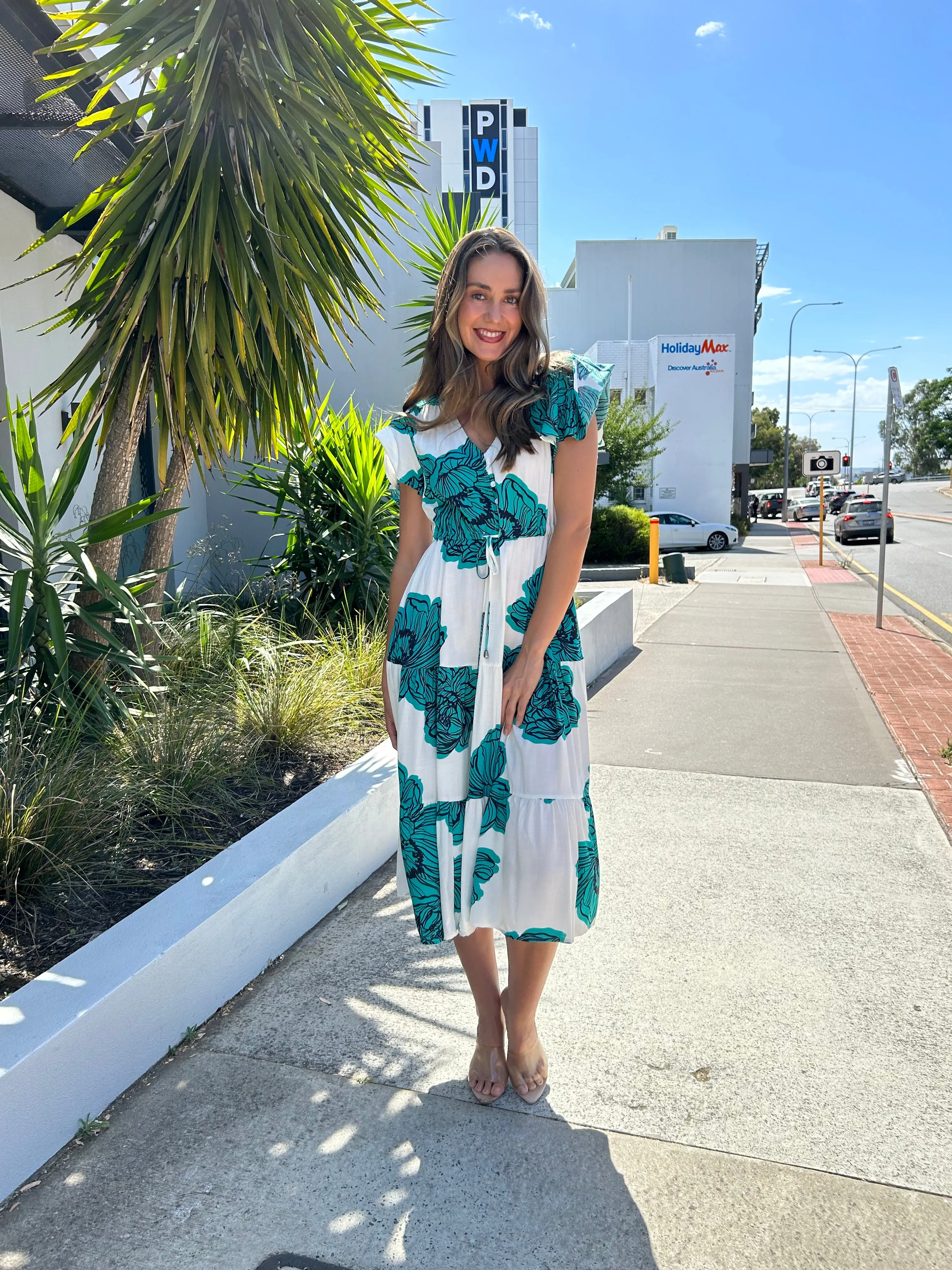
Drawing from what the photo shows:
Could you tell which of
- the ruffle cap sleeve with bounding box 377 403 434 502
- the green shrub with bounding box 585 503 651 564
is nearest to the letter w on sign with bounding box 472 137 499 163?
the green shrub with bounding box 585 503 651 564

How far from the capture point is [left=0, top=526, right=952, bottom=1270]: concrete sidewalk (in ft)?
6.41

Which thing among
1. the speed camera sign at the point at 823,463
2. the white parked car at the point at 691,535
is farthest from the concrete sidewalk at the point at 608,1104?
the white parked car at the point at 691,535

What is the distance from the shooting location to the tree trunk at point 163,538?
4.82 m

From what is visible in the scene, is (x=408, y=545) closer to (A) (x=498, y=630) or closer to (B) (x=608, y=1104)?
(A) (x=498, y=630)

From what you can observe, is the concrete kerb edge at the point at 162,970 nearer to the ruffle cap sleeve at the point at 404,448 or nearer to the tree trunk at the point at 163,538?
the ruffle cap sleeve at the point at 404,448

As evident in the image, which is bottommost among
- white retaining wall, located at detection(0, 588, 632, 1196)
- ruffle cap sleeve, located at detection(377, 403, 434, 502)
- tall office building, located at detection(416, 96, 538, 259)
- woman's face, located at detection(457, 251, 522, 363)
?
white retaining wall, located at detection(0, 588, 632, 1196)

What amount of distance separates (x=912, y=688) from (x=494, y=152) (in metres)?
57.6

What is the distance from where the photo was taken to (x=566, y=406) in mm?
2254

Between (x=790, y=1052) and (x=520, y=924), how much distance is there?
91 cm

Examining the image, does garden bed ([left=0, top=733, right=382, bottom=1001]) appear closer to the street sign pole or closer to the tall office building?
the street sign pole

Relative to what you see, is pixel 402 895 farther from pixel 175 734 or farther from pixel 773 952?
pixel 175 734

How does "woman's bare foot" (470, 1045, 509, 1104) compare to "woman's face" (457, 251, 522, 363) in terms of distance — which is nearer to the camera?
"woman's face" (457, 251, 522, 363)

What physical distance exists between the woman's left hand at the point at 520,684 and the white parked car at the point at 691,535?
85.1 ft

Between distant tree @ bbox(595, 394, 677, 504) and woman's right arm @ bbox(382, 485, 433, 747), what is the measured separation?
23985mm
